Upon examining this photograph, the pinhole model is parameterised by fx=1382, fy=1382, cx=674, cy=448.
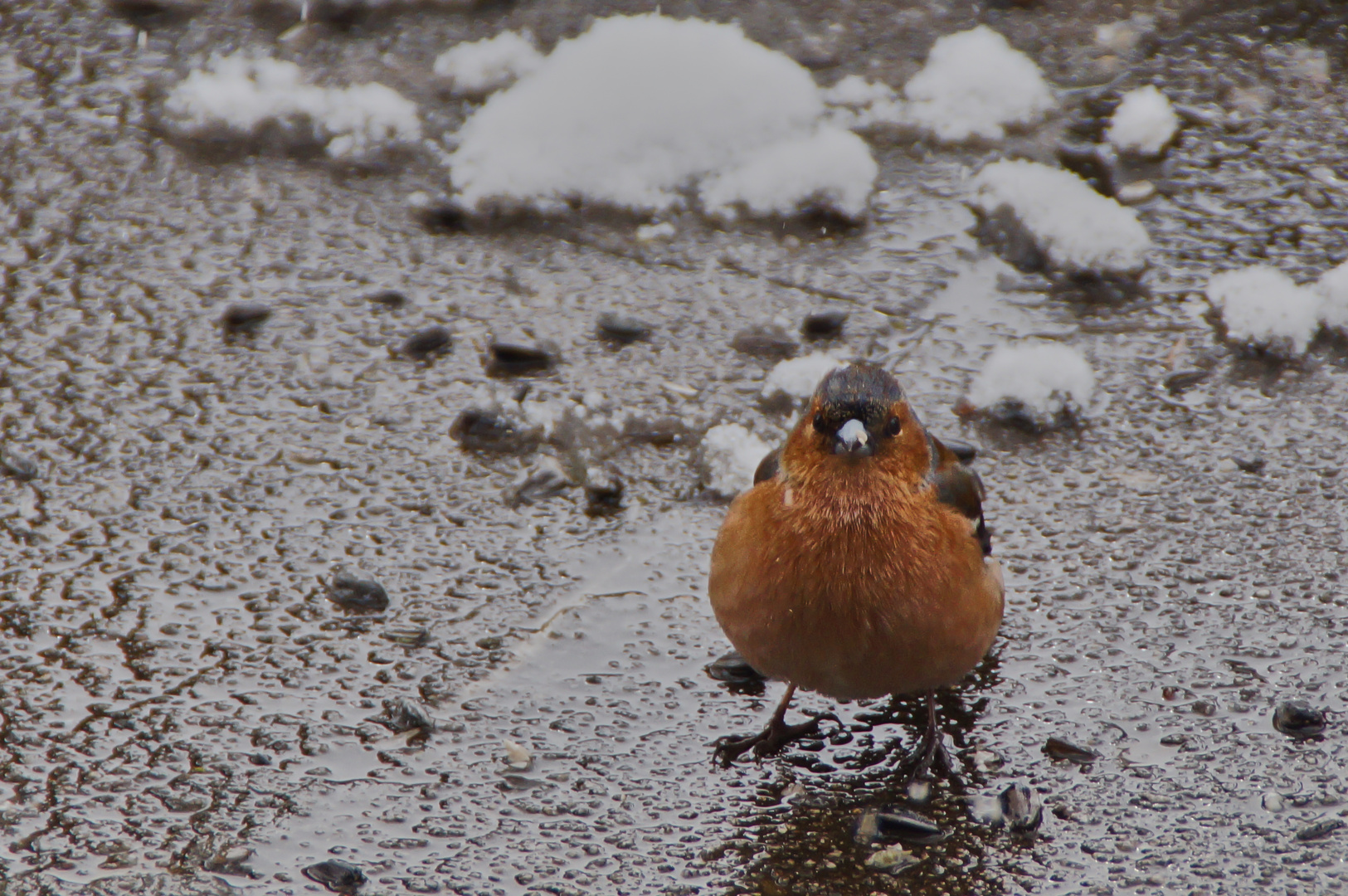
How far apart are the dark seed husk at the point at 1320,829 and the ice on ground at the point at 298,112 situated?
13.1ft

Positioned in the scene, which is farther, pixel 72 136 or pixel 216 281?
pixel 72 136

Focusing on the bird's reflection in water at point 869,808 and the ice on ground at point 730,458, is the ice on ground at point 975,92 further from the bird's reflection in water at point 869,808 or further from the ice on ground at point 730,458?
the bird's reflection in water at point 869,808

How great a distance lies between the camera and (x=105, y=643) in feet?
11.1

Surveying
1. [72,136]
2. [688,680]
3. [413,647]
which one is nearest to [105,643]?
[413,647]

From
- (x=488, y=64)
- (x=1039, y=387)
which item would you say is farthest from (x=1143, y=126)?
Answer: (x=488, y=64)

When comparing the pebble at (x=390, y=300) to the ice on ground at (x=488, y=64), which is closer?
the pebble at (x=390, y=300)

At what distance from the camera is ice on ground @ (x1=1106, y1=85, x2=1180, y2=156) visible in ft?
17.5

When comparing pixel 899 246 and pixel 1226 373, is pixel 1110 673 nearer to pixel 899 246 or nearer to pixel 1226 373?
pixel 1226 373

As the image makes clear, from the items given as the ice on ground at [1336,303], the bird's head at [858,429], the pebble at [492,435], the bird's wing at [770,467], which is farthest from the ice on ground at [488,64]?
the ice on ground at [1336,303]

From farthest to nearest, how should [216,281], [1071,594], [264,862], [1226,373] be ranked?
[216,281] < [1226,373] < [1071,594] < [264,862]

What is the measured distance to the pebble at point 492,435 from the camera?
4137 mm

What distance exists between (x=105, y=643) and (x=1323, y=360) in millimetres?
3673

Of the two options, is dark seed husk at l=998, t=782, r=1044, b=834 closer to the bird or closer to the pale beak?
the bird

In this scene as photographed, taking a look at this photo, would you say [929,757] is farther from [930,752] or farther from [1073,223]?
[1073,223]
